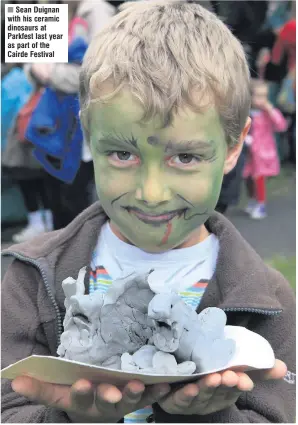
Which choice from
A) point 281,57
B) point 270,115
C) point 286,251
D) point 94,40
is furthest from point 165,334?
point 281,57

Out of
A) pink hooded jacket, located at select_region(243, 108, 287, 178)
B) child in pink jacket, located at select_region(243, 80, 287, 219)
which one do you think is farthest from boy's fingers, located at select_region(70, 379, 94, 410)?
pink hooded jacket, located at select_region(243, 108, 287, 178)

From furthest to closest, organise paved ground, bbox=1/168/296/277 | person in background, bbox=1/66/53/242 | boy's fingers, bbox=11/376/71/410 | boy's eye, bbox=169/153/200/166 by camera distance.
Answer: paved ground, bbox=1/168/296/277 → person in background, bbox=1/66/53/242 → boy's eye, bbox=169/153/200/166 → boy's fingers, bbox=11/376/71/410

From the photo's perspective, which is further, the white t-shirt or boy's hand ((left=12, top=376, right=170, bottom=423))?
the white t-shirt

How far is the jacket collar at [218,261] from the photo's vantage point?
1653 millimetres

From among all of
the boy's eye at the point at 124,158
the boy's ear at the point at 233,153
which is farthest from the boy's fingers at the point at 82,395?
the boy's ear at the point at 233,153

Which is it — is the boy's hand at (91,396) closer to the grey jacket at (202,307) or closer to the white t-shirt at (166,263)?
the grey jacket at (202,307)

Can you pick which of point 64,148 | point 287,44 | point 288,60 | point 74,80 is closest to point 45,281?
point 64,148

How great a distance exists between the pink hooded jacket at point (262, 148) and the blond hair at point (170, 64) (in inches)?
204

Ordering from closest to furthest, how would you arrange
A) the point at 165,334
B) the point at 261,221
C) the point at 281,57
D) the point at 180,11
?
1. the point at 165,334
2. the point at 180,11
3. the point at 261,221
4. the point at 281,57

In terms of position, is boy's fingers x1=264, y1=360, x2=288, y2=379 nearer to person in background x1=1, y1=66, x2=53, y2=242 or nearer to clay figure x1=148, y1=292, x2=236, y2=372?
clay figure x1=148, y1=292, x2=236, y2=372

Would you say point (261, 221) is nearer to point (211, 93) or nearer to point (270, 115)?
point (270, 115)

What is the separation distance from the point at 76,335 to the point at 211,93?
0.57 meters

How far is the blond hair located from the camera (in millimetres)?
1478

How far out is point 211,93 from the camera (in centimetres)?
151
